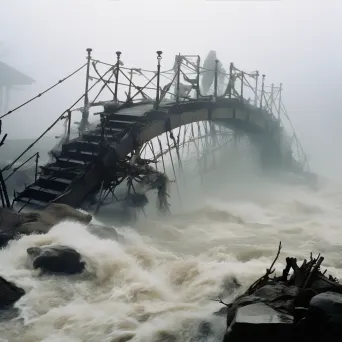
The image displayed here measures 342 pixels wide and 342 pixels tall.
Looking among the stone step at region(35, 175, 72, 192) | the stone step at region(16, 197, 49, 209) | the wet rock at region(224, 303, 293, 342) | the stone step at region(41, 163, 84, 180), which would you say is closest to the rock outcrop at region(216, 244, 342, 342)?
the wet rock at region(224, 303, 293, 342)

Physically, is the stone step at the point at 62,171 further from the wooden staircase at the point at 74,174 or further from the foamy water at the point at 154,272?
the foamy water at the point at 154,272

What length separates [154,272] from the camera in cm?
1224

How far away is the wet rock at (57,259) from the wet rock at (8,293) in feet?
3.66

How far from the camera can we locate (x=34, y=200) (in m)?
16.0

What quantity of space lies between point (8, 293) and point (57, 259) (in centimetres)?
171

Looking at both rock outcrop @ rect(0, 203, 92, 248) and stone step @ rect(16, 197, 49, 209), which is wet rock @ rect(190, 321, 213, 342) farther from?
stone step @ rect(16, 197, 49, 209)

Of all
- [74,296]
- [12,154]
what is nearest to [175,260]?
[74,296]

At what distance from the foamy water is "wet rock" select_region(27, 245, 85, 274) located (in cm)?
25

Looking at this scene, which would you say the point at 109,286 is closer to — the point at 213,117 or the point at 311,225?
the point at 311,225

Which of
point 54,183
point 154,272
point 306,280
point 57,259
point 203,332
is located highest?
point 54,183

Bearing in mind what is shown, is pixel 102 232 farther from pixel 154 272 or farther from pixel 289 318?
pixel 289 318

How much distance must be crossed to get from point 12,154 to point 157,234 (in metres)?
22.1

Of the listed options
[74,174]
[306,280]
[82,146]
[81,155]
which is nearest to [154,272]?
[306,280]

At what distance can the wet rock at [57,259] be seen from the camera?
11.3 m
